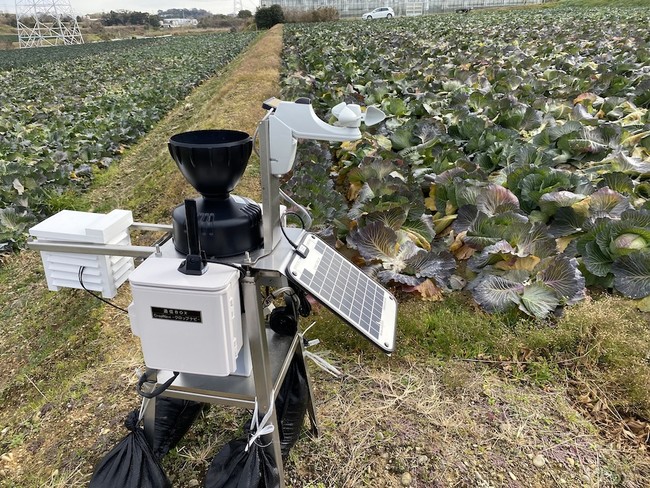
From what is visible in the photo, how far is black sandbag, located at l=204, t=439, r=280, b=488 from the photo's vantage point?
65.6 inches

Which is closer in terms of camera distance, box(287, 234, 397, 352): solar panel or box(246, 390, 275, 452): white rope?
box(287, 234, 397, 352): solar panel

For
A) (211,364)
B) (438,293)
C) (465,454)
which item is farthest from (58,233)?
(438,293)

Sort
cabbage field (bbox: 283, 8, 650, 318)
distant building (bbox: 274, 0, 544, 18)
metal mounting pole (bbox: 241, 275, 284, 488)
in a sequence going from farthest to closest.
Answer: distant building (bbox: 274, 0, 544, 18)
cabbage field (bbox: 283, 8, 650, 318)
metal mounting pole (bbox: 241, 275, 284, 488)

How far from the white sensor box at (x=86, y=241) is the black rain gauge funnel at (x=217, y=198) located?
28 centimetres

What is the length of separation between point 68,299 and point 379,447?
2.99m

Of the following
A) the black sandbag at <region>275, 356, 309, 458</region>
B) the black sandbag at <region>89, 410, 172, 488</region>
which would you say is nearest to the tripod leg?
the black sandbag at <region>275, 356, 309, 458</region>

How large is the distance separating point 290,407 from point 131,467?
65 cm

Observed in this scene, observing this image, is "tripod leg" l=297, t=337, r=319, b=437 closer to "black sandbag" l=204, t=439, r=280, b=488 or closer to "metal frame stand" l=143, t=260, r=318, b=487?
"metal frame stand" l=143, t=260, r=318, b=487

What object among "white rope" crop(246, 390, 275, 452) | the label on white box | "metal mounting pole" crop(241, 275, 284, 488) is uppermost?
the label on white box

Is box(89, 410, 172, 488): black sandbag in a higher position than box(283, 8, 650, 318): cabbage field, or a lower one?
lower

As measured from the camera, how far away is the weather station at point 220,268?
1.41 metres

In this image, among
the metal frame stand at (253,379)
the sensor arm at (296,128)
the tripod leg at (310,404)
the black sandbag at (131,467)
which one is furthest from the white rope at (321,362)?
the sensor arm at (296,128)

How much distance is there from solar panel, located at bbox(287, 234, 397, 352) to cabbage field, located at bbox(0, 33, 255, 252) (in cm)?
459

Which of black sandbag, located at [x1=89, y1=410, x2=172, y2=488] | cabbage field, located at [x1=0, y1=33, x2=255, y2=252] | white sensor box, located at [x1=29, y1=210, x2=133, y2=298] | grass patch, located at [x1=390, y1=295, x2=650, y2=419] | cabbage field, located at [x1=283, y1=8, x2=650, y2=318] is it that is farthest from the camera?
cabbage field, located at [x1=0, y1=33, x2=255, y2=252]
